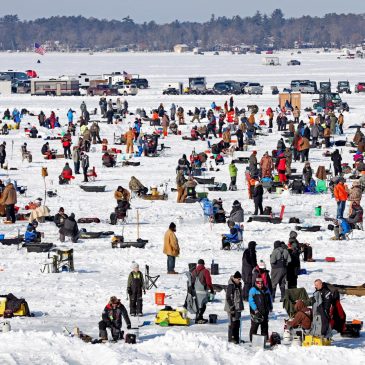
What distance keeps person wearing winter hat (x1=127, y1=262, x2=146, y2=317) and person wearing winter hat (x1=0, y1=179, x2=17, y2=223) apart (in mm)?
9733

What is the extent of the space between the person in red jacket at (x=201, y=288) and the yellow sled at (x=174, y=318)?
221mm

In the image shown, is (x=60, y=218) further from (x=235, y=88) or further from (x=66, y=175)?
(x=235, y=88)

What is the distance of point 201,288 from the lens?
59.4 ft

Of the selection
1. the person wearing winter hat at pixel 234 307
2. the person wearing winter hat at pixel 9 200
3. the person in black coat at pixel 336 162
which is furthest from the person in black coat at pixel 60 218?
the person in black coat at pixel 336 162

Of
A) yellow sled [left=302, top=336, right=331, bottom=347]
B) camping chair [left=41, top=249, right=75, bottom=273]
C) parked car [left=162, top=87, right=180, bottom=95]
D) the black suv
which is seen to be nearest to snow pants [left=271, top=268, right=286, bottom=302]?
yellow sled [left=302, top=336, right=331, bottom=347]

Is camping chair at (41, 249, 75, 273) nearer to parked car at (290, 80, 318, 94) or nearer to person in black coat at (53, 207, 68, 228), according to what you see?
person in black coat at (53, 207, 68, 228)

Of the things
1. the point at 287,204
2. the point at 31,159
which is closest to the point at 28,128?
the point at 31,159

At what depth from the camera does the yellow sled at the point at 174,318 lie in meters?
17.9

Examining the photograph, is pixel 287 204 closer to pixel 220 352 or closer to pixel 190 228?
pixel 190 228

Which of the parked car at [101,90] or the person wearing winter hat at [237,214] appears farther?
the parked car at [101,90]

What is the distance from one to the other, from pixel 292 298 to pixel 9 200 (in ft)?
37.2

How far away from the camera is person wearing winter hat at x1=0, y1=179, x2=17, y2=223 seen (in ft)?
90.7

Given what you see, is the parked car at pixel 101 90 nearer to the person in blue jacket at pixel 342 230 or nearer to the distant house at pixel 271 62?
the person in blue jacket at pixel 342 230

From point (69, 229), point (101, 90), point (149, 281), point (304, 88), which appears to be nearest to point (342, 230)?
point (69, 229)
